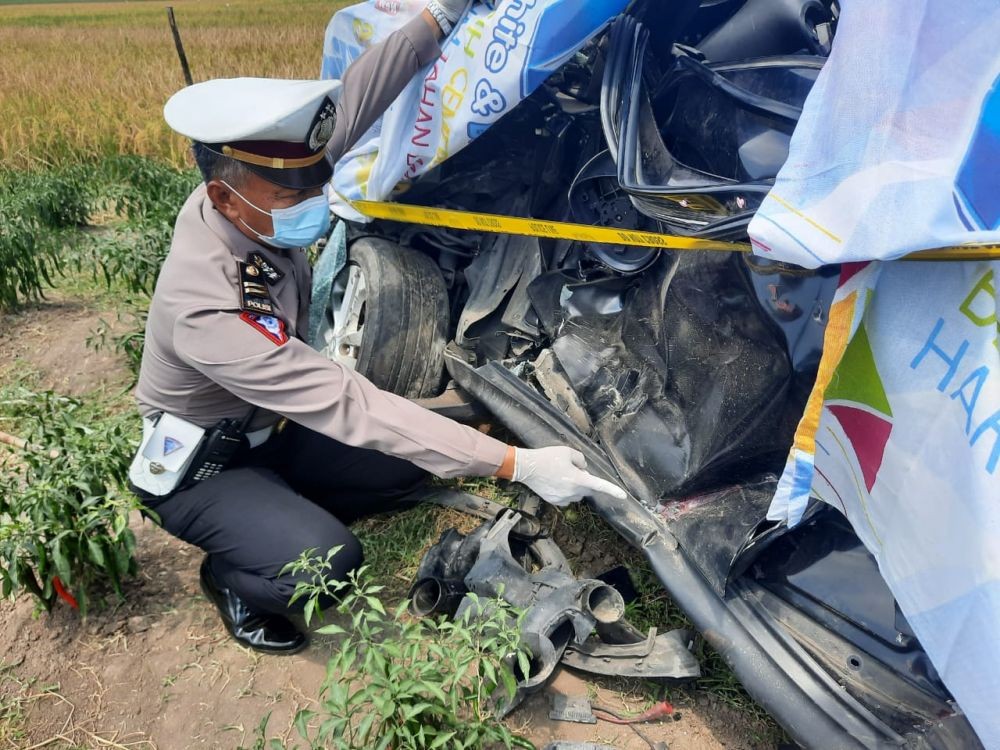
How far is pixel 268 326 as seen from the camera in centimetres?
207

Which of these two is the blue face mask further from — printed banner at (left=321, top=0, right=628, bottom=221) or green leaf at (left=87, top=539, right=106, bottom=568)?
green leaf at (left=87, top=539, right=106, bottom=568)

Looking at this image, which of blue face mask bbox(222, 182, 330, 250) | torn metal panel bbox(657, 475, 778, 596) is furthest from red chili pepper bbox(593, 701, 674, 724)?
blue face mask bbox(222, 182, 330, 250)

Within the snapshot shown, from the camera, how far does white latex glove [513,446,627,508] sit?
2.10 meters

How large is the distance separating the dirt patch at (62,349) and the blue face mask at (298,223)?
1.90m

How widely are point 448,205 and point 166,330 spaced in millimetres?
1273

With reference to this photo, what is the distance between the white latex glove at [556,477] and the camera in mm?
2096

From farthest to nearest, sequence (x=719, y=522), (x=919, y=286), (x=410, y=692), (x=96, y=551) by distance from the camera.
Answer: (x=96, y=551) → (x=719, y=522) → (x=410, y=692) → (x=919, y=286)

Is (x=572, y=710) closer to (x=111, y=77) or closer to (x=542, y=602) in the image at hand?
(x=542, y=602)

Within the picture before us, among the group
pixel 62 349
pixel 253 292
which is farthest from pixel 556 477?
pixel 62 349

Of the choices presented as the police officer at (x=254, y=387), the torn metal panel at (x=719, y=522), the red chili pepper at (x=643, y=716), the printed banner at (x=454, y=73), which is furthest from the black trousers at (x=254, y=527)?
the printed banner at (x=454, y=73)

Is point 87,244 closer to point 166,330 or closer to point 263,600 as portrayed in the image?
point 166,330

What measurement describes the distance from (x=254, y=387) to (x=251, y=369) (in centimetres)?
5

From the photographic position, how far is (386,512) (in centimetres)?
287

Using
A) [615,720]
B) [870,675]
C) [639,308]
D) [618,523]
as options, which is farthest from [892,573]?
[639,308]
